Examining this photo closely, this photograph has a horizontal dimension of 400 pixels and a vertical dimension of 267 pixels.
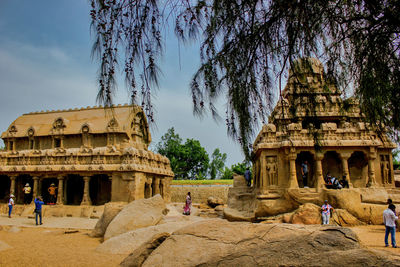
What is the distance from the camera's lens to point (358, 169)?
1574 centimetres

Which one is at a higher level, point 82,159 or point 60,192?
point 82,159

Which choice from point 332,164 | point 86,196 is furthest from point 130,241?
point 332,164

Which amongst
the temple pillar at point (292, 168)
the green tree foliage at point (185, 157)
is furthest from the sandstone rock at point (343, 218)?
the green tree foliage at point (185, 157)

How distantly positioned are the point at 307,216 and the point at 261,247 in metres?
7.88

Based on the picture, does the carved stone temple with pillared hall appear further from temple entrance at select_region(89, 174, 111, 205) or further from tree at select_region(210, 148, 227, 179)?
tree at select_region(210, 148, 227, 179)

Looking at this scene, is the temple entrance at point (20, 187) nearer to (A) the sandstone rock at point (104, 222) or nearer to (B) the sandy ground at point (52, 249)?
(B) the sandy ground at point (52, 249)

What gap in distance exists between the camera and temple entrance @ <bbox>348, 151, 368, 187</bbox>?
15.4 meters

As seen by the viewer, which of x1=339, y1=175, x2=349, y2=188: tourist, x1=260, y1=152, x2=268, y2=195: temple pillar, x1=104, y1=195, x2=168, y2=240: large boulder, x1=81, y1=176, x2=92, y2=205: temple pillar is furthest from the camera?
x1=81, y1=176, x2=92, y2=205: temple pillar

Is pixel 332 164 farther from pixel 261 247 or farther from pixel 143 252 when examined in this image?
pixel 261 247

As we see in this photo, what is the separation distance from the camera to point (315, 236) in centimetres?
387

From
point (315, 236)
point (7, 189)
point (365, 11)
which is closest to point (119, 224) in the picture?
point (315, 236)

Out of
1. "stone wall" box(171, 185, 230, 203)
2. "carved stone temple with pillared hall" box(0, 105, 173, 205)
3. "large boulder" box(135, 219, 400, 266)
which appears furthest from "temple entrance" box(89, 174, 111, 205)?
"large boulder" box(135, 219, 400, 266)

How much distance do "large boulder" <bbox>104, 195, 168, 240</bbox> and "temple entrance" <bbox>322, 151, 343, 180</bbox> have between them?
368 inches

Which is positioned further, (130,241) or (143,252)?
(130,241)
